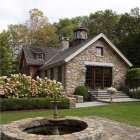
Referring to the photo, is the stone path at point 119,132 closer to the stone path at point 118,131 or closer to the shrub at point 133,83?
the stone path at point 118,131

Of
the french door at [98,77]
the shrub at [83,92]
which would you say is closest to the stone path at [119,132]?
the shrub at [83,92]

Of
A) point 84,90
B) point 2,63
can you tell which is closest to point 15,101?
point 84,90

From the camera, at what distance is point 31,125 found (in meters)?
9.06

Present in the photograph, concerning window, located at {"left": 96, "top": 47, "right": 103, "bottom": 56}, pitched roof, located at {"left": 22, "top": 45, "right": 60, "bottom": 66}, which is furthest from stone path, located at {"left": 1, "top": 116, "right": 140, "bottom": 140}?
pitched roof, located at {"left": 22, "top": 45, "right": 60, "bottom": 66}

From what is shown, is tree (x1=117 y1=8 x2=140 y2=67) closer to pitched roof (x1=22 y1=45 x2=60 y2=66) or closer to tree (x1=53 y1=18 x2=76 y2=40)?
tree (x1=53 y1=18 x2=76 y2=40)

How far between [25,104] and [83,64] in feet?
32.4

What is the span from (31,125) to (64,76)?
14.3 metres

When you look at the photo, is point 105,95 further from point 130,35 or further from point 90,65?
point 130,35

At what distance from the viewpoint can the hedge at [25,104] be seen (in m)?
14.9

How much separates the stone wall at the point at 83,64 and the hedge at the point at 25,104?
7071mm

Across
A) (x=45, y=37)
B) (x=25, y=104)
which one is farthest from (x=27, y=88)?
(x=45, y=37)

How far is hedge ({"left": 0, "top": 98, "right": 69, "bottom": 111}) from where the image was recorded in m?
14.9

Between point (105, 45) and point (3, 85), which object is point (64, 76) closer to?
point (105, 45)

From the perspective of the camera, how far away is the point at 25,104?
15289mm
